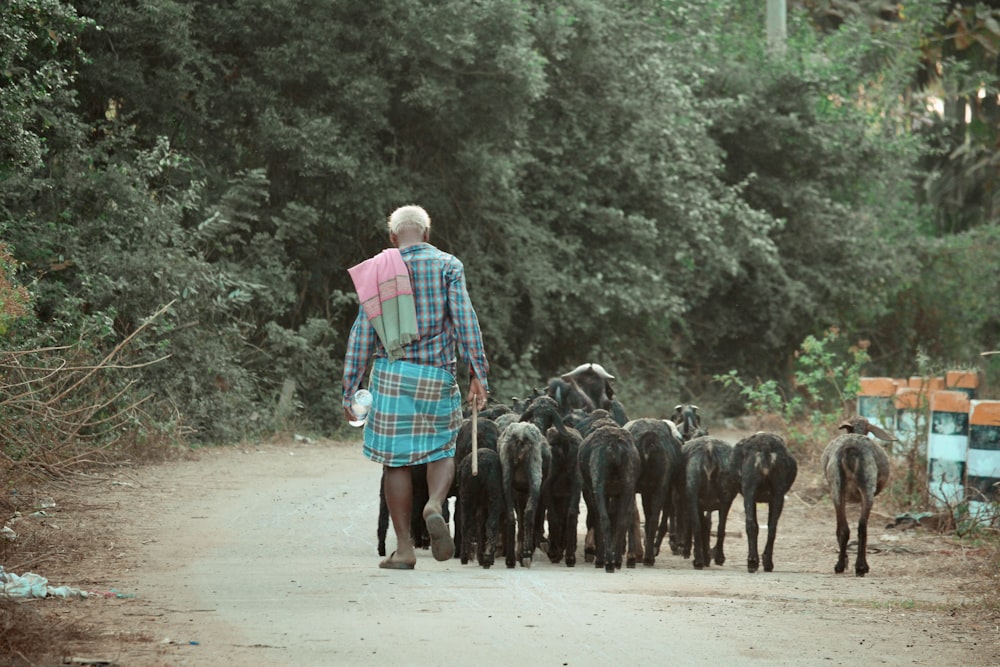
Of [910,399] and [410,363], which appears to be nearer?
[410,363]

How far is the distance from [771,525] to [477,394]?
95.6 inches

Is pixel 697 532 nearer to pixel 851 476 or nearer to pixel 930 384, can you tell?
pixel 851 476

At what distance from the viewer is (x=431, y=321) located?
30.5 feet

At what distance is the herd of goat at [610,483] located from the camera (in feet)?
31.9

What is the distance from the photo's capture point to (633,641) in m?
6.69

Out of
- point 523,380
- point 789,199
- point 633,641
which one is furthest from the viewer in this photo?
point 789,199

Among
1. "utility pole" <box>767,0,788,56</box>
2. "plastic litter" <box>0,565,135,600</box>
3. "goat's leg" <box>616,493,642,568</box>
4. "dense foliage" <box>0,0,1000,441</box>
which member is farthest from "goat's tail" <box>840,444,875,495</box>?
"utility pole" <box>767,0,788,56</box>

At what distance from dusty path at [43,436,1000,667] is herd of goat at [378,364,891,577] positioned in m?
0.28

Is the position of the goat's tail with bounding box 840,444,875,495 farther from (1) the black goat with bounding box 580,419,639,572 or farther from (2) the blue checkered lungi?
(2) the blue checkered lungi

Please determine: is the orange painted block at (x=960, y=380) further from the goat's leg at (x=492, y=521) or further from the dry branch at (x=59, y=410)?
the dry branch at (x=59, y=410)

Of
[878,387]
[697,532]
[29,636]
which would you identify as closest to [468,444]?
[697,532]

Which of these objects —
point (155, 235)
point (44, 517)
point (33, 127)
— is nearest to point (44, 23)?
point (33, 127)

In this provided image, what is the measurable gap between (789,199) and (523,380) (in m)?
8.15

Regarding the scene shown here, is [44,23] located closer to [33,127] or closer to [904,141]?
[33,127]
